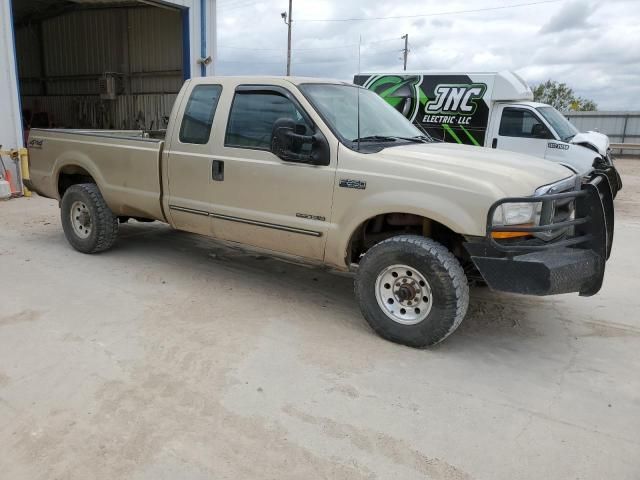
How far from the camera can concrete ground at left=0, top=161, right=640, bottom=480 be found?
8.68 feet

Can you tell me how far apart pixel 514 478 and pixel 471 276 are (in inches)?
72.2

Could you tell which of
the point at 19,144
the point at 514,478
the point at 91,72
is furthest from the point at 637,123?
the point at 514,478

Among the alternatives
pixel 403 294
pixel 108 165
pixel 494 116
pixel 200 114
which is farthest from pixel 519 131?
pixel 108 165

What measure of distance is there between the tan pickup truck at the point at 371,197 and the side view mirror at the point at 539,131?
6651 millimetres

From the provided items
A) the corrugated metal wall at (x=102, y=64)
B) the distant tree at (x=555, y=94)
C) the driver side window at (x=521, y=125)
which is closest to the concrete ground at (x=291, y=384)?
the driver side window at (x=521, y=125)

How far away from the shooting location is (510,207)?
139 inches

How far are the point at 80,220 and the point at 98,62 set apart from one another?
15.5m

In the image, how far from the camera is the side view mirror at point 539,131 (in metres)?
10.5

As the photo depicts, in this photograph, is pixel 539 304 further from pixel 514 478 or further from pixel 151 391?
pixel 151 391

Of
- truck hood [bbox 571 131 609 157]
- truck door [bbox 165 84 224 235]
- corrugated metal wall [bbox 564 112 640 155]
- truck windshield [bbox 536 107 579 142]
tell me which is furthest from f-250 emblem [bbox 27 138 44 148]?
corrugated metal wall [bbox 564 112 640 155]

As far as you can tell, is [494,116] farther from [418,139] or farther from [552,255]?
[552,255]

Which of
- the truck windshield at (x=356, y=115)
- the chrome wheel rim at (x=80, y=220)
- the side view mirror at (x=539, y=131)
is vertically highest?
the truck windshield at (x=356, y=115)

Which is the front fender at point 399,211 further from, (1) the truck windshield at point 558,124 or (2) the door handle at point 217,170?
(1) the truck windshield at point 558,124

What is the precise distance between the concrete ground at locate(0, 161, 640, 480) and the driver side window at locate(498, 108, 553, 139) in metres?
5.90
